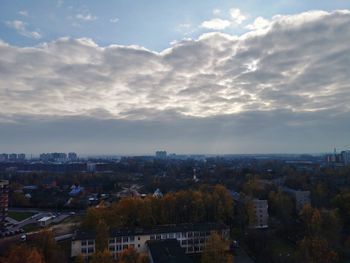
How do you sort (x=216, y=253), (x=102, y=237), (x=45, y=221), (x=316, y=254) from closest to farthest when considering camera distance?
(x=316, y=254), (x=216, y=253), (x=102, y=237), (x=45, y=221)

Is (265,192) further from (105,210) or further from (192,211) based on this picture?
(105,210)

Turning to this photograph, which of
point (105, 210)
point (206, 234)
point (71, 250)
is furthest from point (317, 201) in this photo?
point (71, 250)

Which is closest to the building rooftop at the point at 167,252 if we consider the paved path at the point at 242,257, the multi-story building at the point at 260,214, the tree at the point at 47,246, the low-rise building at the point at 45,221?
the paved path at the point at 242,257

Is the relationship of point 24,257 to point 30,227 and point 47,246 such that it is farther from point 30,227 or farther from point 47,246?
point 30,227

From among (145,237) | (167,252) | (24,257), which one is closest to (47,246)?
(24,257)

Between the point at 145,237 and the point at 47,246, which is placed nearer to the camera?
the point at 47,246
